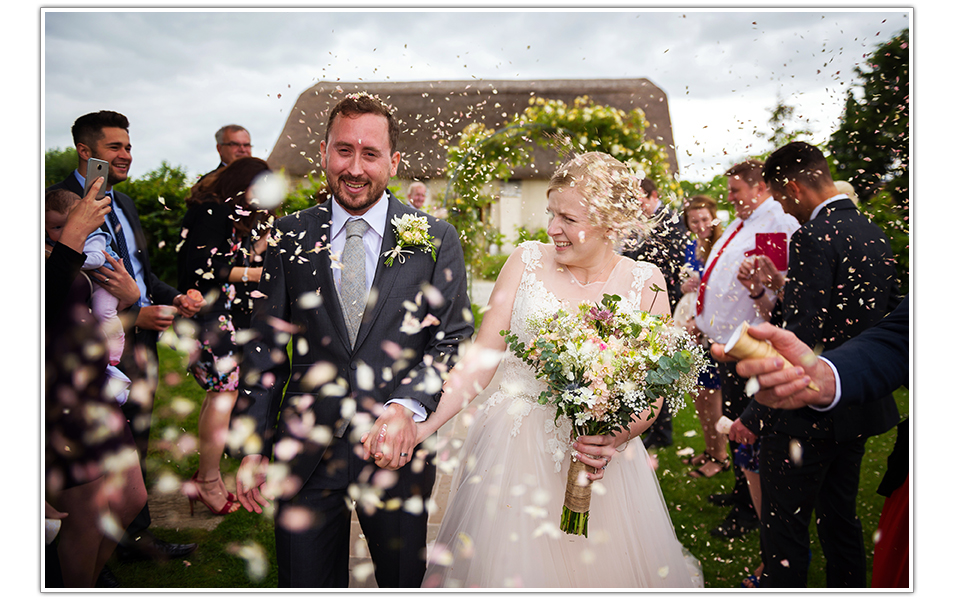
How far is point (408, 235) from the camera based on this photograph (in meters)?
2.36

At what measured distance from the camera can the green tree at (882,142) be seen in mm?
2717

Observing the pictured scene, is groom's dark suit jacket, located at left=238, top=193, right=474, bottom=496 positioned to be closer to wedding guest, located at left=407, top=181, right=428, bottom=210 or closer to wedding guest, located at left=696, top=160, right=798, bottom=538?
wedding guest, located at left=696, top=160, right=798, bottom=538

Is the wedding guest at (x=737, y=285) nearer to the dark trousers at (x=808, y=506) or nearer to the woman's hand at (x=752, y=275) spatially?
the woman's hand at (x=752, y=275)

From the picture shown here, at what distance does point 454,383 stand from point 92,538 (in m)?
1.94

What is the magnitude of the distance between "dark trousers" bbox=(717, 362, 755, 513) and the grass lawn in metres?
0.21

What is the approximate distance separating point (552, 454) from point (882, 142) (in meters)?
3.30

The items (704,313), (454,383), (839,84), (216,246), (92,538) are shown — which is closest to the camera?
(454,383)

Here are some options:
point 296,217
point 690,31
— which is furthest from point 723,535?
point 296,217

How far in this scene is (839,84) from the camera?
9.64ft

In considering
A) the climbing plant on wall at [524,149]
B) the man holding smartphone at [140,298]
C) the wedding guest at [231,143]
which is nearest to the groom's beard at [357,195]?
the man holding smartphone at [140,298]

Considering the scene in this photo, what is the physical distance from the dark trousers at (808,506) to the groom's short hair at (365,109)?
2374 mm

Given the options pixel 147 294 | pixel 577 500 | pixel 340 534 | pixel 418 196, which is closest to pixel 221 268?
pixel 147 294

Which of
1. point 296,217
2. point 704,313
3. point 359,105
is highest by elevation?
point 359,105

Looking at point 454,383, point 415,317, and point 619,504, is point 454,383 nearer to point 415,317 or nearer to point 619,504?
point 415,317
